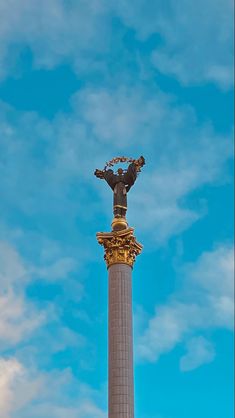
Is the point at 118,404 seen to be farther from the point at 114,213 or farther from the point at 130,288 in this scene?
the point at 114,213

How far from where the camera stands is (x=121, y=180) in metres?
46.9

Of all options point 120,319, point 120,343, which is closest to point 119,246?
point 120,319

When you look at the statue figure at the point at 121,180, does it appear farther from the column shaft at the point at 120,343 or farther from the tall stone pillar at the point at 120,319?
the column shaft at the point at 120,343

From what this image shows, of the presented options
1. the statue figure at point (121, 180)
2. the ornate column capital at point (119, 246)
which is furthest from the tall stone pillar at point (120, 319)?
the statue figure at point (121, 180)

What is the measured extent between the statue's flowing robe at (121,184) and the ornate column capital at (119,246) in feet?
7.63

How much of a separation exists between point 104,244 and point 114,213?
9.14ft

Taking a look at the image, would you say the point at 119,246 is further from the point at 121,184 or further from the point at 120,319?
the point at 121,184

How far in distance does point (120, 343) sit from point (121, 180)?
1144 cm

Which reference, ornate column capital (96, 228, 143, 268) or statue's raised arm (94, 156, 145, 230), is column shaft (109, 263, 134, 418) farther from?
statue's raised arm (94, 156, 145, 230)

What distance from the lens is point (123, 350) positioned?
131 ft

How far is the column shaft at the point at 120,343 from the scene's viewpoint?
3891 centimetres

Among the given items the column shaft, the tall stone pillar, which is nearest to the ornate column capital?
the tall stone pillar

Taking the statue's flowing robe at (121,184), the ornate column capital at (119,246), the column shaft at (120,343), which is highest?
the statue's flowing robe at (121,184)

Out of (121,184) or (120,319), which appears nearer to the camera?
(120,319)
